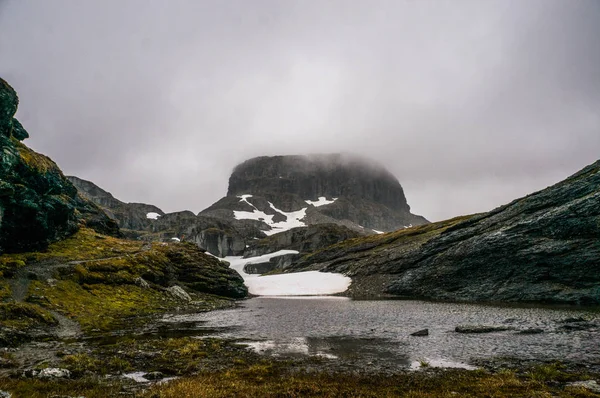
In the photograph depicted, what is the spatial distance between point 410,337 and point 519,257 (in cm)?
4676

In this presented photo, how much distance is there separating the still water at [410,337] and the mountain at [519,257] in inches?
823

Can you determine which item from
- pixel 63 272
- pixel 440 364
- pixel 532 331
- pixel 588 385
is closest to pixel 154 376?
pixel 440 364

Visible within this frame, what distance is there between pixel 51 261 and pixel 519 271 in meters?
84.5

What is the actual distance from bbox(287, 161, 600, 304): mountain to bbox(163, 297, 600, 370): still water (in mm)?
20915

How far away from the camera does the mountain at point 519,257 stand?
55.9m

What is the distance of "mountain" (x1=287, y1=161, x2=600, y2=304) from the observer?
5588cm

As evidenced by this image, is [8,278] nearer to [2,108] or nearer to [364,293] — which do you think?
[2,108]

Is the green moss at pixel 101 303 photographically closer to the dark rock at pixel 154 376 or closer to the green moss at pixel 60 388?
the green moss at pixel 60 388

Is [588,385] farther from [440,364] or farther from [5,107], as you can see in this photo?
[5,107]

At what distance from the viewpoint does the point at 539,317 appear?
1457 inches

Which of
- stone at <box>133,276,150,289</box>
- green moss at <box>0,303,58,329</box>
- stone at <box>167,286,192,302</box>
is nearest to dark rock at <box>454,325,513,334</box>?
green moss at <box>0,303,58,329</box>

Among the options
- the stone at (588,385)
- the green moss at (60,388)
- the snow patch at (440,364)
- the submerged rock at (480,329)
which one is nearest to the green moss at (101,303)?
the green moss at (60,388)

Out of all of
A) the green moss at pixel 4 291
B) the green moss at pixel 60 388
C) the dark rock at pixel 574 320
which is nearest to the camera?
the green moss at pixel 60 388

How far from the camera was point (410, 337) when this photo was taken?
3017cm
